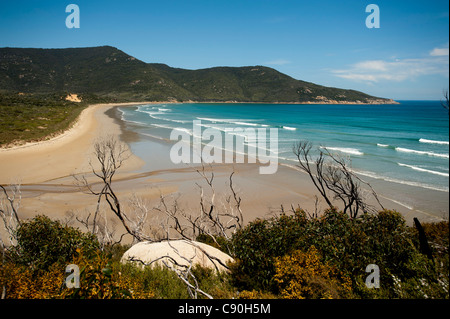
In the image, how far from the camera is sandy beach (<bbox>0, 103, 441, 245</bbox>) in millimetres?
13805

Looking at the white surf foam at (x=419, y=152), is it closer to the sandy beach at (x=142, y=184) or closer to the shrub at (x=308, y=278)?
the sandy beach at (x=142, y=184)

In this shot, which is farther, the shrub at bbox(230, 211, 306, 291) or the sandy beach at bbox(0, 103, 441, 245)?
the sandy beach at bbox(0, 103, 441, 245)

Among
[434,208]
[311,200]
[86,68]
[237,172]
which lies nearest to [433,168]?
[434,208]

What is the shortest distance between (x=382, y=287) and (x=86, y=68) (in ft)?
579

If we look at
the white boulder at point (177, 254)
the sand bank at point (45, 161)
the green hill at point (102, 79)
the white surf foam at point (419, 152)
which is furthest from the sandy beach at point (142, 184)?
the green hill at point (102, 79)

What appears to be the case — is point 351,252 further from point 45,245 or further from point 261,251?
point 45,245

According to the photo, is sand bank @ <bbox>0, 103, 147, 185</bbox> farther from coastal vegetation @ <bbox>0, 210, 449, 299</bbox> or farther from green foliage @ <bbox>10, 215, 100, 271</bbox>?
coastal vegetation @ <bbox>0, 210, 449, 299</bbox>

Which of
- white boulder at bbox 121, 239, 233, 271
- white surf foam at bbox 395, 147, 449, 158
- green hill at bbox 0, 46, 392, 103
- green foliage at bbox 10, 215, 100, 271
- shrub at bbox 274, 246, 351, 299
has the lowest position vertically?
white boulder at bbox 121, 239, 233, 271

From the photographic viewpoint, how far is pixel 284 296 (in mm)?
5684

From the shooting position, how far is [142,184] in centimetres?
1767

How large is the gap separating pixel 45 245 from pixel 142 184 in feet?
37.4

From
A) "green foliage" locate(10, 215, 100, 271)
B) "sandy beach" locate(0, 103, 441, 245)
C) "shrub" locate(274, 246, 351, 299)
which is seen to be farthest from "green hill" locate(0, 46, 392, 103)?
"shrub" locate(274, 246, 351, 299)

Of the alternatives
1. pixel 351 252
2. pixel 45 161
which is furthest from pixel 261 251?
pixel 45 161

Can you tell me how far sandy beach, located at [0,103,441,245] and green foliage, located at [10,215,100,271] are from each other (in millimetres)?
5109
